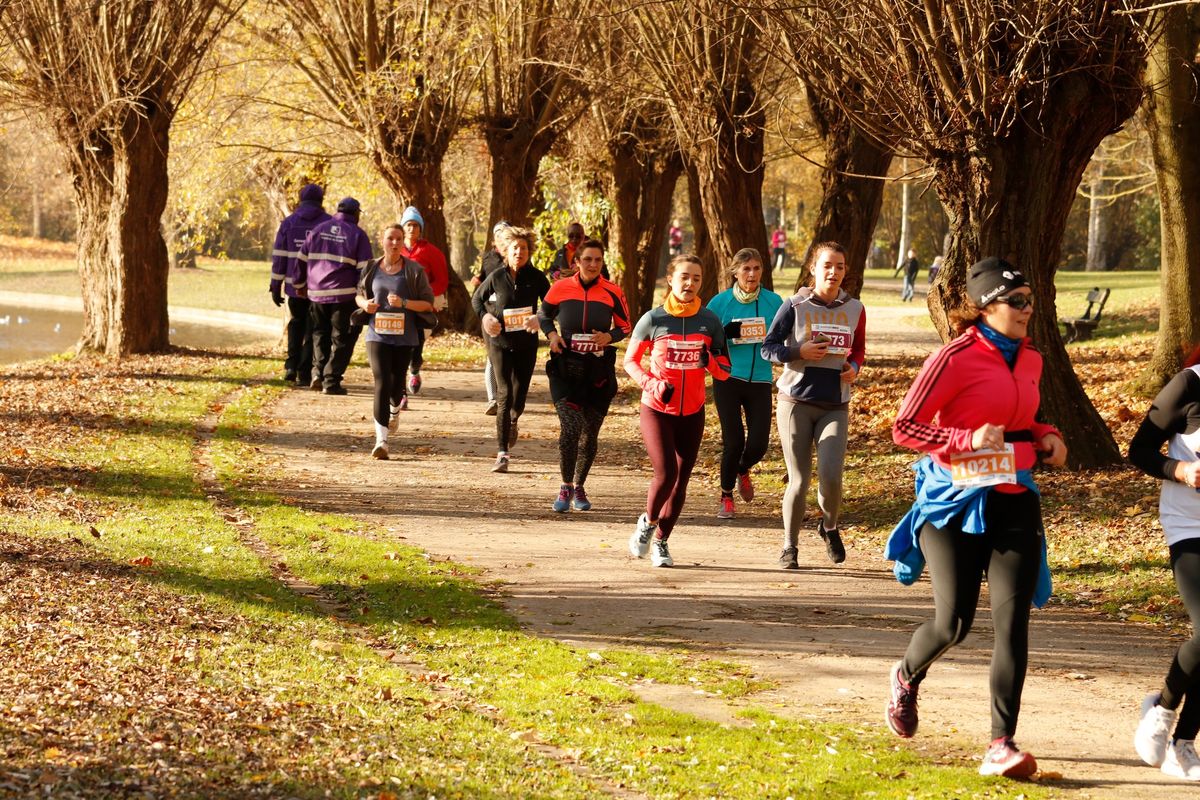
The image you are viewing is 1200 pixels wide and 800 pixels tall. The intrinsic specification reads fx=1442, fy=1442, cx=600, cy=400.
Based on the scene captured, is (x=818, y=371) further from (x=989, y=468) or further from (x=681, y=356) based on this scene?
(x=989, y=468)

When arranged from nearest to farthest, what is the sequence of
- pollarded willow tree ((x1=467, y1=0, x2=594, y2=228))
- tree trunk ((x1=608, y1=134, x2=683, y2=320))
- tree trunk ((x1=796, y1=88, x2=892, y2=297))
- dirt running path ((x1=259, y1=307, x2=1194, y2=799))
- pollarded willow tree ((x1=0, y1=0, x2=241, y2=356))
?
dirt running path ((x1=259, y1=307, x2=1194, y2=799)) → tree trunk ((x1=796, y1=88, x2=892, y2=297)) → pollarded willow tree ((x1=0, y1=0, x2=241, y2=356)) → pollarded willow tree ((x1=467, y1=0, x2=594, y2=228)) → tree trunk ((x1=608, y1=134, x2=683, y2=320))

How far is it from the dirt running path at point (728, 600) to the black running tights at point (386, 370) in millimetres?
560

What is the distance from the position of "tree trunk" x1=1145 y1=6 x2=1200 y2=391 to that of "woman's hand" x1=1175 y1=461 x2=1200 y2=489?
1122 centimetres

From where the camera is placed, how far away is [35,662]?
6344 mm

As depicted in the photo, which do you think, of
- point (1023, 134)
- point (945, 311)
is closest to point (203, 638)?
point (945, 311)

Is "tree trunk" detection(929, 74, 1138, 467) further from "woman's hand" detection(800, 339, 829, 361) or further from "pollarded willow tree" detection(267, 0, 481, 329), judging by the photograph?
"pollarded willow tree" detection(267, 0, 481, 329)

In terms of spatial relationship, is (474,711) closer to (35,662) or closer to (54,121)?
(35,662)

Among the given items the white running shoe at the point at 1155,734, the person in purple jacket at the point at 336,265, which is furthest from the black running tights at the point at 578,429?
the white running shoe at the point at 1155,734

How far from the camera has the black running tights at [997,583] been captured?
5633 mm

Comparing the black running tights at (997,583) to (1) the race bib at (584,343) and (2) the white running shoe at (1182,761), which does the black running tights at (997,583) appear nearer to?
(2) the white running shoe at (1182,761)

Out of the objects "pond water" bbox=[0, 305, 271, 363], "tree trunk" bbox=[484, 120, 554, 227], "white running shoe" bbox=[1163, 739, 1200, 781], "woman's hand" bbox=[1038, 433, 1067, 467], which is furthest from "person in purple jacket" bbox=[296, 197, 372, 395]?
"pond water" bbox=[0, 305, 271, 363]

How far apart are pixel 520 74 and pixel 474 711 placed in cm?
1921

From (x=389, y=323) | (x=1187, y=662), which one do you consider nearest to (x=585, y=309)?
(x=389, y=323)

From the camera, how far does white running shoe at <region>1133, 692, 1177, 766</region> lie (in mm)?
5777
